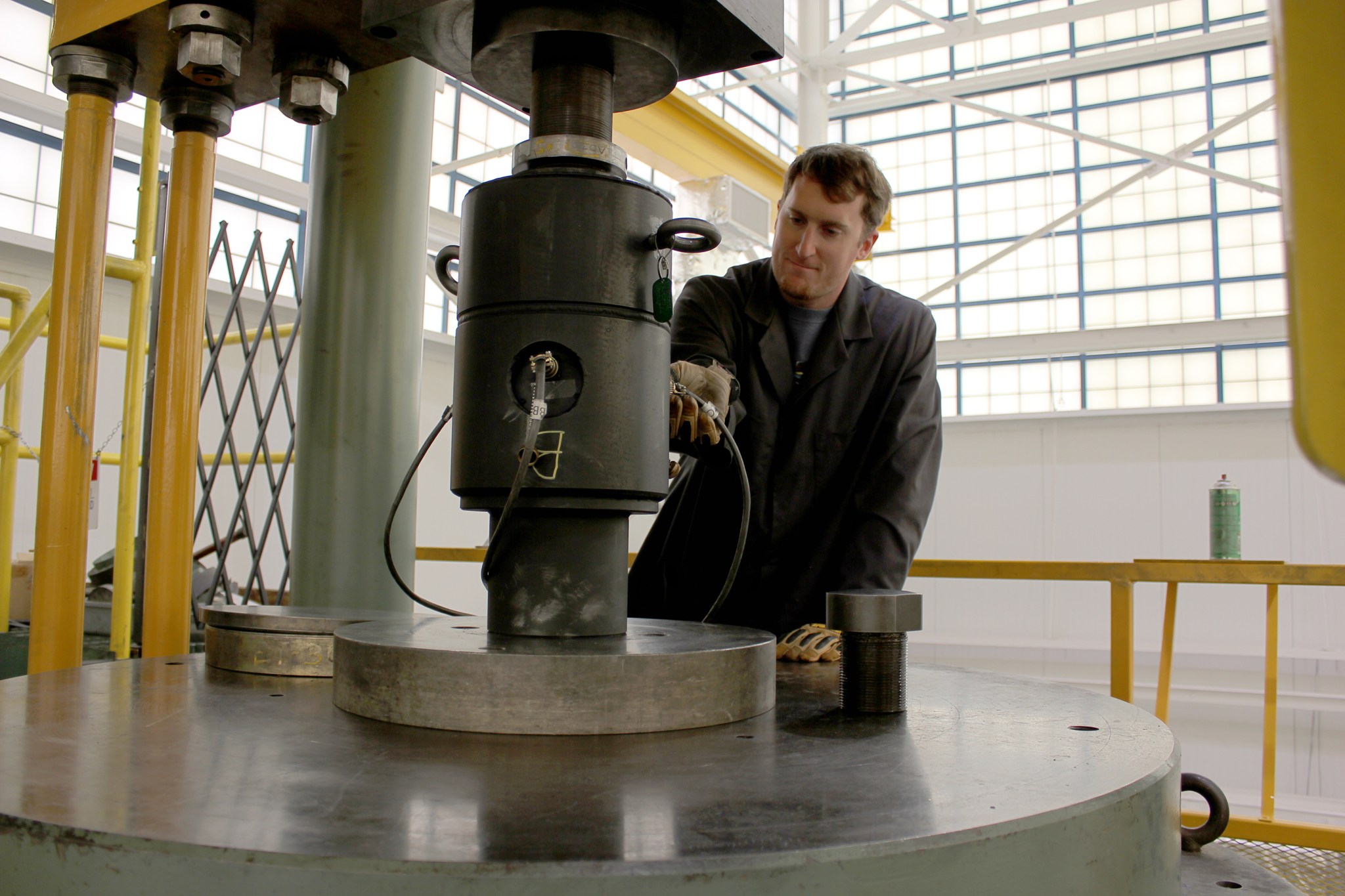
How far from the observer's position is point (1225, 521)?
4.02 m

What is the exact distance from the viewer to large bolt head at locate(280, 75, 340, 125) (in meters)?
1.28

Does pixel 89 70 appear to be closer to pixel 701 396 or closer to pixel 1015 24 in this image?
pixel 701 396

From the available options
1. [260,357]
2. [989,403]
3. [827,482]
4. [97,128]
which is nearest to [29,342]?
[97,128]

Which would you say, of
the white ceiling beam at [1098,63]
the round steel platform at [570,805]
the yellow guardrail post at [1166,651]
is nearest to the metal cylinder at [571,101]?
the round steel platform at [570,805]

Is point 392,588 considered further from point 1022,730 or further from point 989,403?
point 989,403

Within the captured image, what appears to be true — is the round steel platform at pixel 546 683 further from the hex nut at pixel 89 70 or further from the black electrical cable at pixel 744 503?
the hex nut at pixel 89 70

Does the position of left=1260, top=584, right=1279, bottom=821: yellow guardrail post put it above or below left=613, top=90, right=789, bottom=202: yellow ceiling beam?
below

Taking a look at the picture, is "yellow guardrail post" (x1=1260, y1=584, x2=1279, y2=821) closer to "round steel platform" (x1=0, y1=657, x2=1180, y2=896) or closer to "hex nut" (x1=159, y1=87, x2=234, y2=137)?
"round steel platform" (x1=0, y1=657, x2=1180, y2=896)

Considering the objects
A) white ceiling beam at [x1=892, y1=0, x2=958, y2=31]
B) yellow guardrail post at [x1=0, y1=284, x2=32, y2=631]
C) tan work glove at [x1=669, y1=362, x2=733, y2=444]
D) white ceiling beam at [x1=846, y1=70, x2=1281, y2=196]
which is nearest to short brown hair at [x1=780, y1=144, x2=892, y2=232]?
tan work glove at [x1=669, y1=362, x2=733, y2=444]

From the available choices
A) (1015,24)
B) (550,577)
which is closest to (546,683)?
(550,577)

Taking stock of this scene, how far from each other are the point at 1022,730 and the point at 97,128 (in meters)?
1.28

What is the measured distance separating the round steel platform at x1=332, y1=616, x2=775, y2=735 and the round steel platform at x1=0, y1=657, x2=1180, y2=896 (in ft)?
0.05

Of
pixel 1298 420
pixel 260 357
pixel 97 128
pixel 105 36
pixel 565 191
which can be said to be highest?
pixel 260 357

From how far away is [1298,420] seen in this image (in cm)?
26
